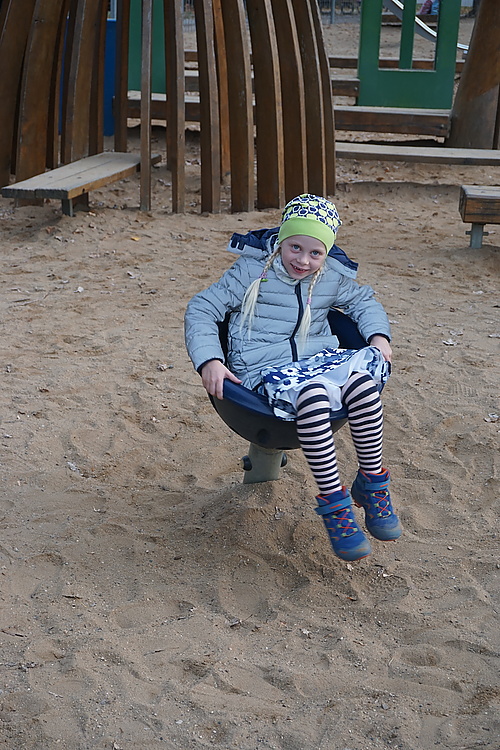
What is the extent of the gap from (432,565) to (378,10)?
8.75 m

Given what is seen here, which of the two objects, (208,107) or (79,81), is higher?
(79,81)

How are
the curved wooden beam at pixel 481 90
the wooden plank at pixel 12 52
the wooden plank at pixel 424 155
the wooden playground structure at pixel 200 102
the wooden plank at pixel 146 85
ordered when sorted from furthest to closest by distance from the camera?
the curved wooden beam at pixel 481 90
the wooden plank at pixel 424 155
the wooden plank at pixel 12 52
the wooden playground structure at pixel 200 102
the wooden plank at pixel 146 85

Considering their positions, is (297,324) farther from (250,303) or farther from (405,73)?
(405,73)

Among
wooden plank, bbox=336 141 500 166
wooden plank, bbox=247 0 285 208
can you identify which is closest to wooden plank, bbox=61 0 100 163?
wooden plank, bbox=247 0 285 208

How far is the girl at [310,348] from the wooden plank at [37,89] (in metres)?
4.93

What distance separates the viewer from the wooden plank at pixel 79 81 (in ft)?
23.1

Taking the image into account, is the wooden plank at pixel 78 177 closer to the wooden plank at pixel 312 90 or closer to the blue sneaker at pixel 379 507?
the wooden plank at pixel 312 90

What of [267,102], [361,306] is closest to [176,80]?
[267,102]

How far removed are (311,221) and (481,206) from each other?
12.9 feet

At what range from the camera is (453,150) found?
8750 mm

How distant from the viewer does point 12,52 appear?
7.27 meters

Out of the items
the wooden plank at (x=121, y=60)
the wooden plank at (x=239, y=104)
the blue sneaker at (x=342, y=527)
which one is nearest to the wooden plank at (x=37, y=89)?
the wooden plank at (x=121, y=60)

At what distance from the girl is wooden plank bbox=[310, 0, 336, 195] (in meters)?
5.33

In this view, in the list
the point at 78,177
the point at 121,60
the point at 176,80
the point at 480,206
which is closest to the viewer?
the point at 480,206
